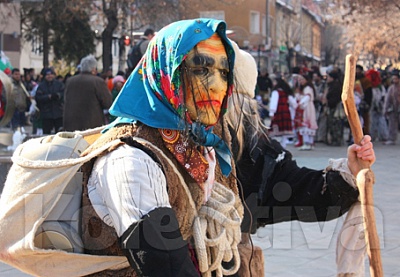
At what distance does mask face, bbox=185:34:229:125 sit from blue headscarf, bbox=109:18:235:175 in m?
0.03

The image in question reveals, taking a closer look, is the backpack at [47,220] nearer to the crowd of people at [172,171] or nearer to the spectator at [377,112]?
the crowd of people at [172,171]

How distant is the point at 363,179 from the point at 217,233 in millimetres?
562

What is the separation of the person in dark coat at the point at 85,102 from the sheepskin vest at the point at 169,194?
7.82m

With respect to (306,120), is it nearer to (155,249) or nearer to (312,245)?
(312,245)

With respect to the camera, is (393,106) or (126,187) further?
(393,106)

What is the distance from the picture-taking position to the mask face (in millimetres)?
2158

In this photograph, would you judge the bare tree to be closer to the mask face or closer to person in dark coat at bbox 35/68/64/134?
person in dark coat at bbox 35/68/64/134

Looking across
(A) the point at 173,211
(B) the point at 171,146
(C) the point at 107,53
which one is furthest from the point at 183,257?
(C) the point at 107,53

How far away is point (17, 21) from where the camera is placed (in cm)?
2820

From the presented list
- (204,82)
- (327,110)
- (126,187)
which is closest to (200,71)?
(204,82)

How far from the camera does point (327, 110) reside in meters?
16.3

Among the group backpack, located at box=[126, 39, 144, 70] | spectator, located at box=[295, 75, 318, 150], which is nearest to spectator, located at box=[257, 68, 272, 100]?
spectator, located at box=[295, 75, 318, 150]

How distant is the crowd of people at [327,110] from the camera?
47.5 feet

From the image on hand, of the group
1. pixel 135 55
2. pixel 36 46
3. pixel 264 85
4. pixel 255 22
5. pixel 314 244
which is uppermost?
pixel 255 22
